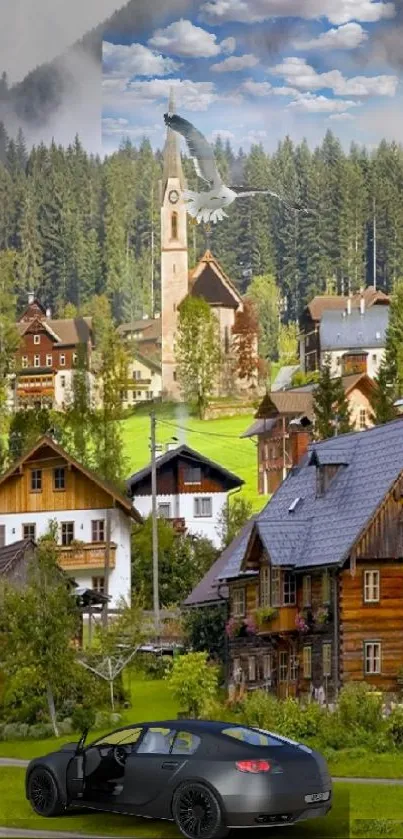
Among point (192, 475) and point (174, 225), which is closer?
point (192, 475)

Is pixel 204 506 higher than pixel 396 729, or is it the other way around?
pixel 204 506

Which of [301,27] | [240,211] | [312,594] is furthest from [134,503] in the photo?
[312,594]

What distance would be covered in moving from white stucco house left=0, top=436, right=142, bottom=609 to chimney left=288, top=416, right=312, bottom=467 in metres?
3.58

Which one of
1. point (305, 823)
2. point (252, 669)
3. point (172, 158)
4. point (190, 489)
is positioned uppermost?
point (172, 158)

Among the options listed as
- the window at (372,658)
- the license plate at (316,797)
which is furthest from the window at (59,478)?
the license plate at (316,797)

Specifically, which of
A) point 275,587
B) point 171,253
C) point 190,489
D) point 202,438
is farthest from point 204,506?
point 275,587

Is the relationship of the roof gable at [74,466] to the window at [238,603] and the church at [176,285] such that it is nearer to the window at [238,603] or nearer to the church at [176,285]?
the church at [176,285]

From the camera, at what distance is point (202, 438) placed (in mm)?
46000

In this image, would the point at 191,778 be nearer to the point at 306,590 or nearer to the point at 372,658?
the point at 372,658

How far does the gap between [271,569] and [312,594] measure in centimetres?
94

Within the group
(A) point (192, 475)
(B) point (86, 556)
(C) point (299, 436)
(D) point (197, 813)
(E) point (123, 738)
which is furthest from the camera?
(A) point (192, 475)

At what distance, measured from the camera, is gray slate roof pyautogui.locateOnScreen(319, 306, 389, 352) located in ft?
155

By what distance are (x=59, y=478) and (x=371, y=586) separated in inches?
549

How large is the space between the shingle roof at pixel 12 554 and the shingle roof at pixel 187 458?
31.1ft
